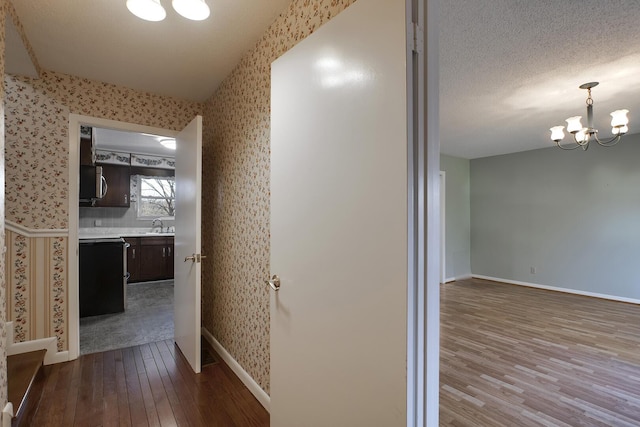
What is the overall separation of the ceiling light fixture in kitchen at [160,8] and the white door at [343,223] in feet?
1.54

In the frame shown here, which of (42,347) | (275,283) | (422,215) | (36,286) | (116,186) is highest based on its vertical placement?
(116,186)

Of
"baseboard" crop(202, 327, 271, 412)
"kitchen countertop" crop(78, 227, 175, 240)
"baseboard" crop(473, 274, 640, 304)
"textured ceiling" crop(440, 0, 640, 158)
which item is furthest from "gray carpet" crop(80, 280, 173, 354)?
"baseboard" crop(473, 274, 640, 304)

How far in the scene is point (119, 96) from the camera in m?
2.64

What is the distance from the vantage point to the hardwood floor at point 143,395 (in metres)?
1.70

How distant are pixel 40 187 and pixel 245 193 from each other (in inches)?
69.3

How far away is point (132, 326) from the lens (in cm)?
316

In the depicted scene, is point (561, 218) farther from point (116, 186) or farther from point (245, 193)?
point (116, 186)

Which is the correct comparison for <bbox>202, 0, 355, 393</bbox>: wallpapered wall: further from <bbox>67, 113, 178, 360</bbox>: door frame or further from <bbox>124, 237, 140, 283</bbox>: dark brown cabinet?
<bbox>124, 237, 140, 283</bbox>: dark brown cabinet

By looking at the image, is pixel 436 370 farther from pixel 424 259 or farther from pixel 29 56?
pixel 29 56

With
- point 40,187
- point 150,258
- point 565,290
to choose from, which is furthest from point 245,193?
point 565,290

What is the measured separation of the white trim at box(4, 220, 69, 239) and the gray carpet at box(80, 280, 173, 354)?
3.59 ft

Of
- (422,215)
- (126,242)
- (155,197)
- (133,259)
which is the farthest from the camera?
(155,197)

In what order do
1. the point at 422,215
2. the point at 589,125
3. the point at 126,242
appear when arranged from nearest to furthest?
the point at 422,215 < the point at 589,125 < the point at 126,242

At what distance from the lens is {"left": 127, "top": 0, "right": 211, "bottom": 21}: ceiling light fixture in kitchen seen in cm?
137
